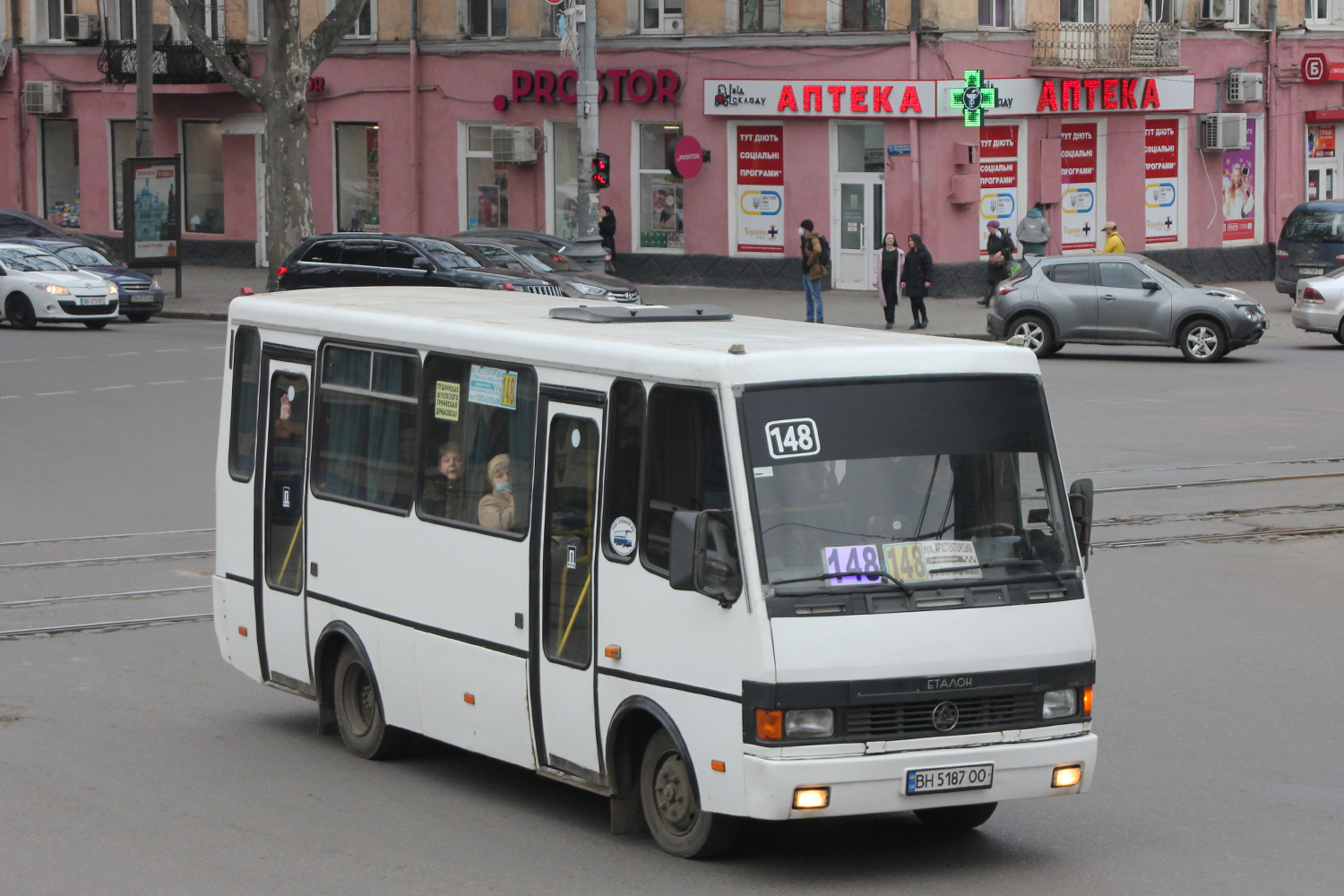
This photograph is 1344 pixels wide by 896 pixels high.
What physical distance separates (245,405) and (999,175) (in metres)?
Answer: 27.8

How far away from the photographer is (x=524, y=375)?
7.68 m

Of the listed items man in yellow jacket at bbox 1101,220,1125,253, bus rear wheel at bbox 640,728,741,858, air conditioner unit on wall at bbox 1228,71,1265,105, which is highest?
air conditioner unit on wall at bbox 1228,71,1265,105

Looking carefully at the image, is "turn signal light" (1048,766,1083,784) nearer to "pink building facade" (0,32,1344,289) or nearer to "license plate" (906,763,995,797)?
"license plate" (906,763,995,797)

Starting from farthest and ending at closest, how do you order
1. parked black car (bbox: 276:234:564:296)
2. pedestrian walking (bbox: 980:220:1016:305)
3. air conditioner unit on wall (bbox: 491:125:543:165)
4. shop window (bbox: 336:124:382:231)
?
1. shop window (bbox: 336:124:382:231)
2. air conditioner unit on wall (bbox: 491:125:543:165)
3. pedestrian walking (bbox: 980:220:1016:305)
4. parked black car (bbox: 276:234:564:296)

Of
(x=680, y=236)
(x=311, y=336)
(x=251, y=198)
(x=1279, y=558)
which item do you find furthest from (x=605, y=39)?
(x=311, y=336)

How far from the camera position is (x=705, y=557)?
644 centimetres

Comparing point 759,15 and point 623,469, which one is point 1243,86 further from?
point 623,469

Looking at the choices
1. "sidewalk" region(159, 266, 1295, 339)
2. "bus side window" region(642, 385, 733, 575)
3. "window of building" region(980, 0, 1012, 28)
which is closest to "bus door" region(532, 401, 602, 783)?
"bus side window" region(642, 385, 733, 575)

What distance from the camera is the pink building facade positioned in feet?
115

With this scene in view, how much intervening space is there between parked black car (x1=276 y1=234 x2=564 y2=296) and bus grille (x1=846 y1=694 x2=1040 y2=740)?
21.0 meters

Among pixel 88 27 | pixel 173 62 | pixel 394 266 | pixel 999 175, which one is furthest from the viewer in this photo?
pixel 88 27

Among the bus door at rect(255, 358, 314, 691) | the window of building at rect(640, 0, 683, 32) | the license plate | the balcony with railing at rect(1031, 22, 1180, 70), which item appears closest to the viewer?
the license plate

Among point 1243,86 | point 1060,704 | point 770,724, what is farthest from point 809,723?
point 1243,86

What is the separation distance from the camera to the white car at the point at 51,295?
99.7 ft
